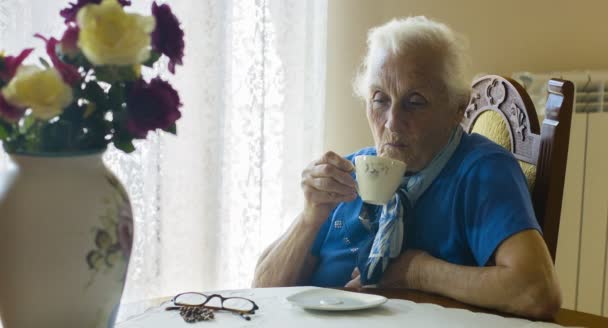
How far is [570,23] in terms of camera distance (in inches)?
105

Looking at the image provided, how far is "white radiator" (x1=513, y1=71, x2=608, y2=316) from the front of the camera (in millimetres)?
2498

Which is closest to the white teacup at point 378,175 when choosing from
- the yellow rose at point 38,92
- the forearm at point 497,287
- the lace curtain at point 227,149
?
the forearm at point 497,287

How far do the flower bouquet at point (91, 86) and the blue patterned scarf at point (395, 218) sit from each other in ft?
2.33

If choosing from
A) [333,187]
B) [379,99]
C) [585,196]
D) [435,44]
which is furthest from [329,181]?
[585,196]

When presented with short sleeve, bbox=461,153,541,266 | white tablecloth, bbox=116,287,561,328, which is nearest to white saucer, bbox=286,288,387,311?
white tablecloth, bbox=116,287,561,328

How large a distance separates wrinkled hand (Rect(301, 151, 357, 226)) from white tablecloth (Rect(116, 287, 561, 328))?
14.9 inches

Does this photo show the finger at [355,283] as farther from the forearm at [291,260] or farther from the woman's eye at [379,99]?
the woman's eye at [379,99]

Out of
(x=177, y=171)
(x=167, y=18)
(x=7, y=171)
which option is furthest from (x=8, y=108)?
(x=177, y=171)

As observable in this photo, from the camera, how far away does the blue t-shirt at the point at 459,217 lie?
1402mm

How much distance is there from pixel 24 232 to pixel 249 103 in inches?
68.5

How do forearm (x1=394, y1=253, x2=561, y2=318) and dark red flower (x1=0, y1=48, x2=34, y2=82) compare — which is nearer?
dark red flower (x1=0, y1=48, x2=34, y2=82)

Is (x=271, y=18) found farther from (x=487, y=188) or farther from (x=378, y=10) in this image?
(x=487, y=188)

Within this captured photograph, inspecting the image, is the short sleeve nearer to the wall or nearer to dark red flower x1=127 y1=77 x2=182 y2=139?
dark red flower x1=127 y1=77 x2=182 y2=139

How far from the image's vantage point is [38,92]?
2.54 feet
